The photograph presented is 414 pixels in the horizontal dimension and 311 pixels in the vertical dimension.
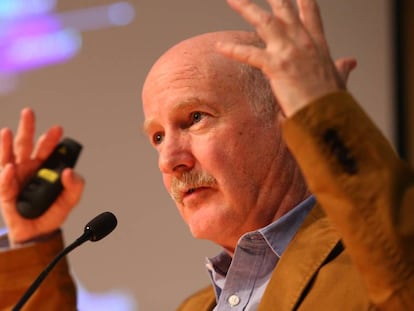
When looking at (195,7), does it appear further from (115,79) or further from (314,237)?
(314,237)

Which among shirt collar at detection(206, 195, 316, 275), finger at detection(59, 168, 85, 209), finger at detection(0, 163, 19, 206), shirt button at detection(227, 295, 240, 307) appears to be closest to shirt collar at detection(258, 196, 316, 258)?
shirt collar at detection(206, 195, 316, 275)

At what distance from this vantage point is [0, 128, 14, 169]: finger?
205 cm

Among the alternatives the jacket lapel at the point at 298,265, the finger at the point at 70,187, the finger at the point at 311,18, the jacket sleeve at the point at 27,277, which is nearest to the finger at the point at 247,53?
the finger at the point at 311,18

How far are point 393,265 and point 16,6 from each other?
2.01 meters

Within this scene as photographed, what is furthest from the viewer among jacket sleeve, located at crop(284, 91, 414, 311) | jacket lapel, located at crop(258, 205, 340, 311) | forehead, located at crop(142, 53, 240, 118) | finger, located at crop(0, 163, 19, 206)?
finger, located at crop(0, 163, 19, 206)

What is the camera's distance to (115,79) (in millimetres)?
2973

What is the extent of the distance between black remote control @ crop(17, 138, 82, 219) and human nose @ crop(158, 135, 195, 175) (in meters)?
0.40

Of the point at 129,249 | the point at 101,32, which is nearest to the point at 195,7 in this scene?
the point at 101,32

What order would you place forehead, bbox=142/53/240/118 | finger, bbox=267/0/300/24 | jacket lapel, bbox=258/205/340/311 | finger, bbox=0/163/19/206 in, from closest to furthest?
1. finger, bbox=267/0/300/24
2. jacket lapel, bbox=258/205/340/311
3. forehead, bbox=142/53/240/118
4. finger, bbox=0/163/19/206

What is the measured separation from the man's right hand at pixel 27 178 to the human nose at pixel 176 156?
1.26 ft

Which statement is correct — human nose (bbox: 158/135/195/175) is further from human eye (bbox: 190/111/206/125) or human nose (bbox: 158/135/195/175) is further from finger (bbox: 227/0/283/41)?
finger (bbox: 227/0/283/41)

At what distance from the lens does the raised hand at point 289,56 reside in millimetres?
1297

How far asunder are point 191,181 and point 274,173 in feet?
0.62

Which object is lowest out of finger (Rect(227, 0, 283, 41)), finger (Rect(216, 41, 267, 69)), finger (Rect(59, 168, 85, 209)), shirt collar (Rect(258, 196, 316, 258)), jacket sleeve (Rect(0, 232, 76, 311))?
shirt collar (Rect(258, 196, 316, 258))
